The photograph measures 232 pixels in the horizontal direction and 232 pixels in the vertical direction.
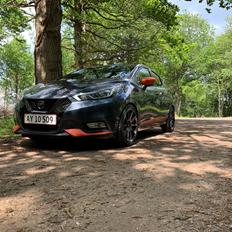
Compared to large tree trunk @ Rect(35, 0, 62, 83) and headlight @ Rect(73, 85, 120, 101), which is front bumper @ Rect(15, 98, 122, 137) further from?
large tree trunk @ Rect(35, 0, 62, 83)

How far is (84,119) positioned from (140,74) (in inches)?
79.5

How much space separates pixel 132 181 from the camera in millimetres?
4227

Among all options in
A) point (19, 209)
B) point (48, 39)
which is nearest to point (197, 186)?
point (19, 209)

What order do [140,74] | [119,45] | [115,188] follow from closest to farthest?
[115,188] < [140,74] < [119,45]

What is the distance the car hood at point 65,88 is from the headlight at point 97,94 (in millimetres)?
75

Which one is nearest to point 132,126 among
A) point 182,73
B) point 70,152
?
point 70,152

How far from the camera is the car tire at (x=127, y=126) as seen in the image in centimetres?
638

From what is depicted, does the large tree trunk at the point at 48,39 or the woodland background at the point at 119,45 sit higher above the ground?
the woodland background at the point at 119,45

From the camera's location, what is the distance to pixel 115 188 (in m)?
3.98

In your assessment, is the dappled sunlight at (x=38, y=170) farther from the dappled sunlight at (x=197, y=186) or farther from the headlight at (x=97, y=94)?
the dappled sunlight at (x=197, y=186)

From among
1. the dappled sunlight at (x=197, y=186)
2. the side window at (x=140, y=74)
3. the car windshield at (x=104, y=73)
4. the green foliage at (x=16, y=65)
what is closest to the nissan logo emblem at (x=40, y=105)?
the car windshield at (x=104, y=73)

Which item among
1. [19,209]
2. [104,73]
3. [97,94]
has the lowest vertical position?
[19,209]

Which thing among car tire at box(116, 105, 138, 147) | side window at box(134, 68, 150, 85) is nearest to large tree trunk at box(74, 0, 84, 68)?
side window at box(134, 68, 150, 85)

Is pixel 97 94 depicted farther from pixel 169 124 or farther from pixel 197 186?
pixel 169 124
